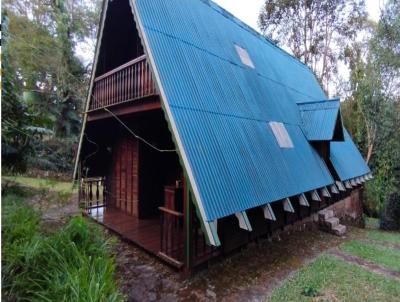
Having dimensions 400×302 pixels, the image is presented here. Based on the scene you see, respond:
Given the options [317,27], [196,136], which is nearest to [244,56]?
[196,136]

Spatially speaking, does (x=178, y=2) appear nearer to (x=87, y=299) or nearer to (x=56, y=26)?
(x=87, y=299)

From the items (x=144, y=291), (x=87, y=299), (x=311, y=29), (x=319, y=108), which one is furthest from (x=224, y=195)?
(x=311, y=29)

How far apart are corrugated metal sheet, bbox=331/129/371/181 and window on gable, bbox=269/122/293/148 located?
3.19 m

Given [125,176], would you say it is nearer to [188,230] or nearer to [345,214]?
[188,230]

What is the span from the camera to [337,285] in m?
5.10

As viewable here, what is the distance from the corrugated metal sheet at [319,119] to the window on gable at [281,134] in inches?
63.7

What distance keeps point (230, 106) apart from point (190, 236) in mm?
2990

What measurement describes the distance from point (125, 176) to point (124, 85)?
3658 millimetres

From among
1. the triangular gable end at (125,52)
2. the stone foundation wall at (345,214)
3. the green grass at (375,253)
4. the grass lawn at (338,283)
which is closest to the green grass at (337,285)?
the grass lawn at (338,283)

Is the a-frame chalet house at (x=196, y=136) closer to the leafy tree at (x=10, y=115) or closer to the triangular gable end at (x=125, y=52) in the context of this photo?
the triangular gable end at (x=125, y=52)

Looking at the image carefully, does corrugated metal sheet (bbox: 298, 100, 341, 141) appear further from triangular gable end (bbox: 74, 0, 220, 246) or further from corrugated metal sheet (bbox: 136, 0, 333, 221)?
triangular gable end (bbox: 74, 0, 220, 246)

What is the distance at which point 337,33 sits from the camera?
1984 cm

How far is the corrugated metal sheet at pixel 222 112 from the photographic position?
457 cm

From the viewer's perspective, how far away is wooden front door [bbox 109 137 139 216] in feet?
27.1
